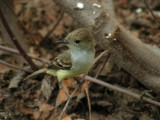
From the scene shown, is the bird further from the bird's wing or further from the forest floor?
the forest floor

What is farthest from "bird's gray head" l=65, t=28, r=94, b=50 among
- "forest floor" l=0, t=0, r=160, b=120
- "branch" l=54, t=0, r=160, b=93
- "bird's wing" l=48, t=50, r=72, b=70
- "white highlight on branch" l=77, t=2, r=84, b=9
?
"forest floor" l=0, t=0, r=160, b=120

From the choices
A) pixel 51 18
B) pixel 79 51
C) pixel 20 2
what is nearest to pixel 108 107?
pixel 79 51

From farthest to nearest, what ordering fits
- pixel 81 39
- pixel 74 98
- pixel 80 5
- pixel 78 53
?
1. pixel 74 98
2. pixel 80 5
3. pixel 78 53
4. pixel 81 39

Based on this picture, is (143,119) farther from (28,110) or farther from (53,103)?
(28,110)

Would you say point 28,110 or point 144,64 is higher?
point 144,64

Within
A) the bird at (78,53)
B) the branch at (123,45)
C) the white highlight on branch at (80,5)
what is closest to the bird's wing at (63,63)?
the bird at (78,53)

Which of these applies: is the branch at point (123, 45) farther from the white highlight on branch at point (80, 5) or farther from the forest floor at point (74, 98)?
the forest floor at point (74, 98)

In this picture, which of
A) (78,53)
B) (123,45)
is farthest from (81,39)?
(123,45)

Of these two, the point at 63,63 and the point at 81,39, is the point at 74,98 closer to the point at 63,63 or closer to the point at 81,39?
the point at 63,63

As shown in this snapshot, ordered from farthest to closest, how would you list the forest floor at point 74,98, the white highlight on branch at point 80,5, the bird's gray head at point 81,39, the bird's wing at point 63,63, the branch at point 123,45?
the forest floor at point 74,98 < the bird's wing at point 63,63 < the white highlight on branch at point 80,5 < the branch at point 123,45 < the bird's gray head at point 81,39
